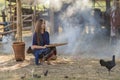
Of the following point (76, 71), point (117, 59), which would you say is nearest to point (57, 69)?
point (76, 71)

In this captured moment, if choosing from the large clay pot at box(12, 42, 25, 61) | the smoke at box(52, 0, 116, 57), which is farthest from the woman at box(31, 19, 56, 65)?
the smoke at box(52, 0, 116, 57)

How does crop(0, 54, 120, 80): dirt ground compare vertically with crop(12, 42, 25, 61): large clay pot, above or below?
below

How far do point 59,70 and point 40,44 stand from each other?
1.08 metres

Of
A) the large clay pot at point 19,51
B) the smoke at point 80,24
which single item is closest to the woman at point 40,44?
the large clay pot at point 19,51

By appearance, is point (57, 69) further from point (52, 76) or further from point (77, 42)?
point (77, 42)

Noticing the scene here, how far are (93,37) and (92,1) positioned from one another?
275 centimetres

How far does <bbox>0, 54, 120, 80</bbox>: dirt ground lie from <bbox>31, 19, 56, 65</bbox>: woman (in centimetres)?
25

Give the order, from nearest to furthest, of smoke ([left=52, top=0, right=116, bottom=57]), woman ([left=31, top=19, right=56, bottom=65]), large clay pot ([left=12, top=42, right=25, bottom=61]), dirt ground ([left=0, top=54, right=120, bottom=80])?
dirt ground ([left=0, top=54, right=120, bottom=80]), woman ([left=31, top=19, right=56, bottom=65]), large clay pot ([left=12, top=42, right=25, bottom=61]), smoke ([left=52, top=0, right=116, bottom=57])

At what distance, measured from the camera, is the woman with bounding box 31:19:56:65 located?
359 inches

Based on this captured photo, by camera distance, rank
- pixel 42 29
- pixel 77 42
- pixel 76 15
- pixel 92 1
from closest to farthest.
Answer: pixel 42 29
pixel 77 42
pixel 76 15
pixel 92 1

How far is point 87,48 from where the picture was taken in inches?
489

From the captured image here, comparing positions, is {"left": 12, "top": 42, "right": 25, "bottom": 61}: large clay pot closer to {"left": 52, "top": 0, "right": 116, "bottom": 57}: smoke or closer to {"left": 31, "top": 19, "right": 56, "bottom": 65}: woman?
{"left": 31, "top": 19, "right": 56, "bottom": 65}: woman

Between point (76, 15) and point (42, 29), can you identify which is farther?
point (76, 15)

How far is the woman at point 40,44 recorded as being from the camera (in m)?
9.12
